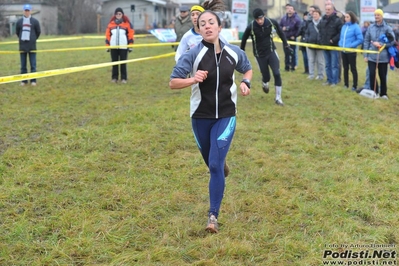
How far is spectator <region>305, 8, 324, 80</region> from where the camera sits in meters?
13.8

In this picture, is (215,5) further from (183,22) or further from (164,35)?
(164,35)

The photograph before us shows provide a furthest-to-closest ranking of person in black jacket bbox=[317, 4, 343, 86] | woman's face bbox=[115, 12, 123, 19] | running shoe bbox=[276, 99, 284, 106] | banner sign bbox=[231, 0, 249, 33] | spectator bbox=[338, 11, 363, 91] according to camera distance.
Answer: banner sign bbox=[231, 0, 249, 33], person in black jacket bbox=[317, 4, 343, 86], woman's face bbox=[115, 12, 123, 19], spectator bbox=[338, 11, 363, 91], running shoe bbox=[276, 99, 284, 106]

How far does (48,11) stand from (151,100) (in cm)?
4518

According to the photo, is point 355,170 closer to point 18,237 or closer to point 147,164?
point 147,164

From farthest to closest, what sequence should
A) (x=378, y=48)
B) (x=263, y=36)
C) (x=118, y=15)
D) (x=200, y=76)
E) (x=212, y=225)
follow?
(x=118, y=15), (x=378, y=48), (x=263, y=36), (x=212, y=225), (x=200, y=76)

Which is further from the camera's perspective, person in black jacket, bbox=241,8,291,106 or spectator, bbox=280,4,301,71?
spectator, bbox=280,4,301,71

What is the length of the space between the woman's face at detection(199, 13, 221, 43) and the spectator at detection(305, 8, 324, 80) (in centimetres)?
988

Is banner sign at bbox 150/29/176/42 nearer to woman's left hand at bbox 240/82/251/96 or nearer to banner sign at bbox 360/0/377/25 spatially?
banner sign at bbox 360/0/377/25

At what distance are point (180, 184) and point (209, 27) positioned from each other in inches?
81.0

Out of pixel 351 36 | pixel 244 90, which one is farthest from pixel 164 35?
pixel 244 90

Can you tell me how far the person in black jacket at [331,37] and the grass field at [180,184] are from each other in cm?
258

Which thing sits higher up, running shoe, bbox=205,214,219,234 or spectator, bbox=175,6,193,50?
spectator, bbox=175,6,193,50

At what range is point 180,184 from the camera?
18.9 ft

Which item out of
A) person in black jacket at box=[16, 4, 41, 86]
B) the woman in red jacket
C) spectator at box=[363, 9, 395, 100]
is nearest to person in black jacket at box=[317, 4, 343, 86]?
spectator at box=[363, 9, 395, 100]
